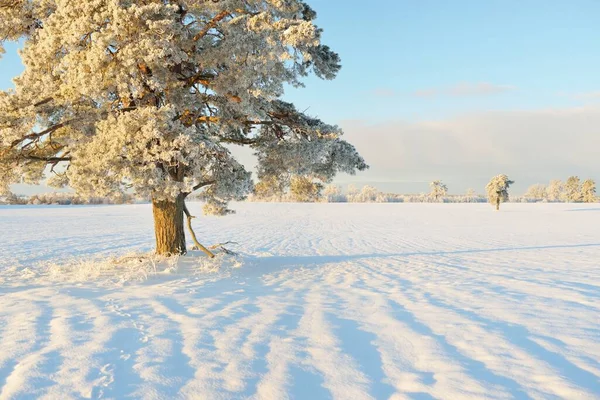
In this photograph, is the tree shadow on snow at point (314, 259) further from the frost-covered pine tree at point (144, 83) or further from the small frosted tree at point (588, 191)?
the small frosted tree at point (588, 191)

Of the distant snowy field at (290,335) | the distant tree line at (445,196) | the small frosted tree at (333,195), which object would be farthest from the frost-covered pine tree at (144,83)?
the small frosted tree at (333,195)

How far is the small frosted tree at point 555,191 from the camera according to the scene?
357ft

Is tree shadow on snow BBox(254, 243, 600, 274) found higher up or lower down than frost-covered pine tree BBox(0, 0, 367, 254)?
lower down

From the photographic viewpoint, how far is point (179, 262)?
9367 mm

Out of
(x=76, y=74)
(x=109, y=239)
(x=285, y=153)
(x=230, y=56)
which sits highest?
(x=230, y=56)

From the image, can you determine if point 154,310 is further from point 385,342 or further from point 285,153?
point 285,153

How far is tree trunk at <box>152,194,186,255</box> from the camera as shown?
9.77 m

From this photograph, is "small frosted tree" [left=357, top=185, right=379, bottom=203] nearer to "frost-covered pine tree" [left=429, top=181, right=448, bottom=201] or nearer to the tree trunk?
"frost-covered pine tree" [left=429, top=181, right=448, bottom=201]

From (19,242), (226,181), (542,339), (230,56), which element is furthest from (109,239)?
(542,339)

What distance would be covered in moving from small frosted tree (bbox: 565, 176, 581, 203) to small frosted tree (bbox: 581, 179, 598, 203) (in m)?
1.73

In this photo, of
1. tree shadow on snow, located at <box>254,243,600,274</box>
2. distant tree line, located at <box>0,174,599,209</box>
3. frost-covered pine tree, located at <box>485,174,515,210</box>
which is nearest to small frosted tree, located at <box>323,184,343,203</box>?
distant tree line, located at <box>0,174,599,209</box>

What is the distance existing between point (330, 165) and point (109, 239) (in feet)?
50.2

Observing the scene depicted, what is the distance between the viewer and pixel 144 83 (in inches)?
320

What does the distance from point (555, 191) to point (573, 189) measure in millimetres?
11752
